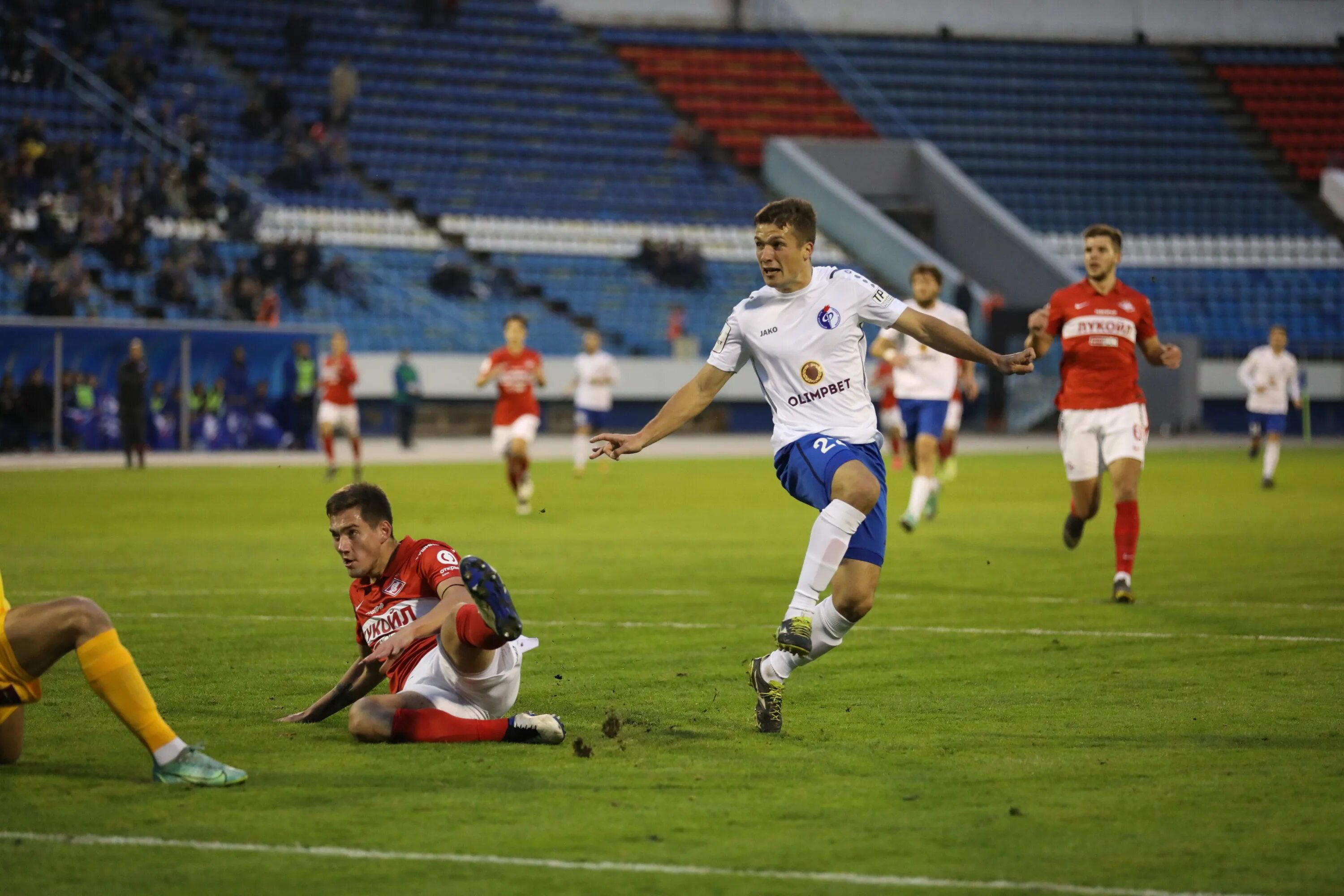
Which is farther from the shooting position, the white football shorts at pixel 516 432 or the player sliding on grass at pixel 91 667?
the white football shorts at pixel 516 432

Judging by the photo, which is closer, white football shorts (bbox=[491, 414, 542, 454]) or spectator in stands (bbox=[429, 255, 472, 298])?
white football shorts (bbox=[491, 414, 542, 454])

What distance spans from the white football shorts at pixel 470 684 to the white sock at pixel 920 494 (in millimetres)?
9977

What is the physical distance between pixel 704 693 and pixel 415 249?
3402 centimetres

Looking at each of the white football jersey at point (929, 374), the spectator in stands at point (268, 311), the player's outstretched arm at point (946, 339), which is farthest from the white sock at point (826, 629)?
the spectator in stands at point (268, 311)

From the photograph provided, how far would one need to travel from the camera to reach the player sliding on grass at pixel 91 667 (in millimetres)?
5484

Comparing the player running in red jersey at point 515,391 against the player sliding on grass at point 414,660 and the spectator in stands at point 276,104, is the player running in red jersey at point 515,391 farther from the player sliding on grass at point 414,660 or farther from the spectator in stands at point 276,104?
the spectator in stands at point 276,104

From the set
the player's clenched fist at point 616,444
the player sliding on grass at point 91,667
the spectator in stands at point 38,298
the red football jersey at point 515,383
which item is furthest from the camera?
the spectator in stands at point 38,298

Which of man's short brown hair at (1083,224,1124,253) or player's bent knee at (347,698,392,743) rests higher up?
man's short brown hair at (1083,224,1124,253)

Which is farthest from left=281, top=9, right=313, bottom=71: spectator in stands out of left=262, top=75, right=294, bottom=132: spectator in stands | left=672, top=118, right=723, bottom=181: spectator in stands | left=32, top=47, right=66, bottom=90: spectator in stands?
left=672, top=118, right=723, bottom=181: spectator in stands

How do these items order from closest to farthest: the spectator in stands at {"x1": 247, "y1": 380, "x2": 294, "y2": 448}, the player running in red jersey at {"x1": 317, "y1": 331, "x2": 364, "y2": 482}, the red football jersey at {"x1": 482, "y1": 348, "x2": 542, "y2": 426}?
the red football jersey at {"x1": 482, "y1": 348, "x2": 542, "y2": 426} → the player running in red jersey at {"x1": 317, "y1": 331, "x2": 364, "y2": 482} → the spectator in stands at {"x1": 247, "y1": 380, "x2": 294, "y2": 448}

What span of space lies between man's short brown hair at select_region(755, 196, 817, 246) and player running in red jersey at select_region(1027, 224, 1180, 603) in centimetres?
471

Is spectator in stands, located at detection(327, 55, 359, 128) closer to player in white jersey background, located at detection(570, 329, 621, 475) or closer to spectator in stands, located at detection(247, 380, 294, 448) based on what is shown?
spectator in stands, located at detection(247, 380, 294, 448)

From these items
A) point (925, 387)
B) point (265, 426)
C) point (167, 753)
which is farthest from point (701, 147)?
point (167, 753)

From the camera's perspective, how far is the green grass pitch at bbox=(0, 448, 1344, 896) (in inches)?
195
